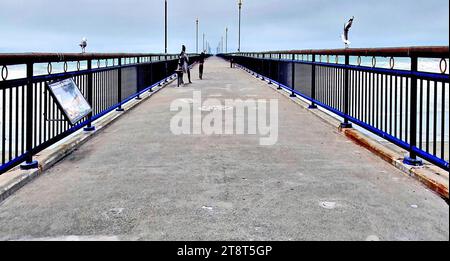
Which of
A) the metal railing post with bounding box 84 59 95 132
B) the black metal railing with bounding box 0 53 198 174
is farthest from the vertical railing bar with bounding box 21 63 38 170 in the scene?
the metal railing post with bounding box 84 59 95 132

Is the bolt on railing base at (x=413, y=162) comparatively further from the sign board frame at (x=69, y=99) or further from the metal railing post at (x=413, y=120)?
the sign board frame at (x=69, y=99)

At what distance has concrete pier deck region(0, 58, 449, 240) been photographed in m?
3.49

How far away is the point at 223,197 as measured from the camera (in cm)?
438

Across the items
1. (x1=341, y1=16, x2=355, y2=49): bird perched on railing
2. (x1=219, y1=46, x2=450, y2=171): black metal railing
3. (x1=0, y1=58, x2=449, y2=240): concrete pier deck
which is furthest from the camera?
(x1=341, y1=16, x2=355, y2=49): bird perched on railing

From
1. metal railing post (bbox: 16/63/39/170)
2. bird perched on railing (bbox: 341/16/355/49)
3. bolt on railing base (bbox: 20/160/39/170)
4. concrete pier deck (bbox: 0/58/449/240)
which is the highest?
bird perched on railing (bbox: 341/16/355/49)

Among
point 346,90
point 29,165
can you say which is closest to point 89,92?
point 29,165

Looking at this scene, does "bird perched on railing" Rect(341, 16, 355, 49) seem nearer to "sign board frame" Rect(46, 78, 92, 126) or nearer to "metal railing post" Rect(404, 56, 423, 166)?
"metal railing post" Rect(404, 56, 423, 166)

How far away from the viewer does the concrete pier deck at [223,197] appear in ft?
11.5

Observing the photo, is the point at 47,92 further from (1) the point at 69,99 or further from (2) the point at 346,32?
(2) the point at 346,32

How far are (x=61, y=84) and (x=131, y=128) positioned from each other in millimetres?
2626

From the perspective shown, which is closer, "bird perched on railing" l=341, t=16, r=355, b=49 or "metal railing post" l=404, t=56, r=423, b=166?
"metal railing post" l=404, t=56, r=423, b=166

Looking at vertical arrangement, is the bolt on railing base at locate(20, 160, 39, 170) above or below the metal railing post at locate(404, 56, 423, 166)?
below

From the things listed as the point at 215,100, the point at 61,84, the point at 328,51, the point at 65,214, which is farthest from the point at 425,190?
the point at 215,100

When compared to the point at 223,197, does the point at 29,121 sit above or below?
above
